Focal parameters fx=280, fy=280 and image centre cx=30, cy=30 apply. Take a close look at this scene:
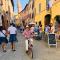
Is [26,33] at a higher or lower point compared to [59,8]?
lower

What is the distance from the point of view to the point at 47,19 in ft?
123

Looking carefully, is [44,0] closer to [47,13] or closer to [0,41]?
[47,13]

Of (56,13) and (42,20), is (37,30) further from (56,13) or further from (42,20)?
(42,20)

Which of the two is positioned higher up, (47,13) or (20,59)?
(47,13)

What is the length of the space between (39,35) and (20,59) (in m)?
14.6

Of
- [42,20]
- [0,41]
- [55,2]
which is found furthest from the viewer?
[42,20]

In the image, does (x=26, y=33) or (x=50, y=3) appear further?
(x=50, y=3)

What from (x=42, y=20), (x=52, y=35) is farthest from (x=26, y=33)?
(x=42, y=20)

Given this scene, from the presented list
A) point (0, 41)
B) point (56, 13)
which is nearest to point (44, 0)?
point (56, 13)

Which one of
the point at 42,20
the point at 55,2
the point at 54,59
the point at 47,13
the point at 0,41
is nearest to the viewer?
the point at 54,59

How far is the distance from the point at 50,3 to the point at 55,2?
2116 mm

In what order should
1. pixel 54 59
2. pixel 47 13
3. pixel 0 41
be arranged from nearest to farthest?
pixel 54 59, pixel 0 41, pixel 47 13

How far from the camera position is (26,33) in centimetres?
1540

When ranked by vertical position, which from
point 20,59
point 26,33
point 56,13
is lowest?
point 20,59
